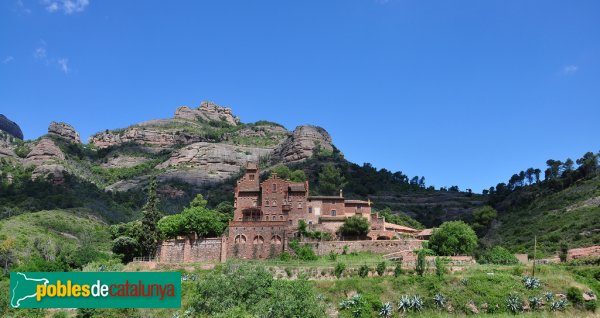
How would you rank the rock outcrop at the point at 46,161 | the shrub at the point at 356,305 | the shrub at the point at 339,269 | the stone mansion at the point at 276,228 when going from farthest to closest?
the rock outcrop at the point at 46,161 < the stone mansion at the point at 276,228 < the shrub at the point at 339,269 < the shrub at the point at 356,305

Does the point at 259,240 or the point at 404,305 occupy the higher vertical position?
the point at 259,240

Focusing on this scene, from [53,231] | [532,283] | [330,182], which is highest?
[330,182]

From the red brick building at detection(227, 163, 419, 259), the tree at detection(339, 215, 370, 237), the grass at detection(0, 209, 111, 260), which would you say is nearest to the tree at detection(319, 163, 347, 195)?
the red brick building at detection(227, 163, 419, 259)

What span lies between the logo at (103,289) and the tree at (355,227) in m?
28.1

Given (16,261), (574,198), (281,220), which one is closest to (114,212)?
(16,261)

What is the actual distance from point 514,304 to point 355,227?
19743 millimetres

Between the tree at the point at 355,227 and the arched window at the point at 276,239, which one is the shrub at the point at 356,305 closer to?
the tree at the point at 355,227

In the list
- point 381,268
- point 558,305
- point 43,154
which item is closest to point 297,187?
point 381,268

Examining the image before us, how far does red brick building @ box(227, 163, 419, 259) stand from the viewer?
61.7m

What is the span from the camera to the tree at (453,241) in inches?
2375

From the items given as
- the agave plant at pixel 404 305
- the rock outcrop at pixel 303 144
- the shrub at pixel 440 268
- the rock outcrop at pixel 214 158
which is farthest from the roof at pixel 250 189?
the rock outcrop at pixel 214 158

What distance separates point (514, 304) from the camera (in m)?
48.9

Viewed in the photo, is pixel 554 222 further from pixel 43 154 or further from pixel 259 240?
pixel 43 154

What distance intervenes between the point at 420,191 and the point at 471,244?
79.1 m
